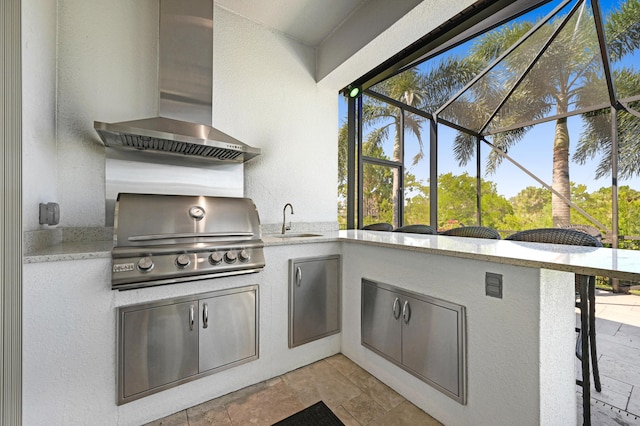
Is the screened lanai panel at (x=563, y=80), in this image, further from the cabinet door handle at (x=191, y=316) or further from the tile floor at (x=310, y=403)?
the cabinet door handle at (x=191, y=316)

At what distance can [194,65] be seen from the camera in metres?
2.12

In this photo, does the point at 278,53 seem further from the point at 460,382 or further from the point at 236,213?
the point at 460,382

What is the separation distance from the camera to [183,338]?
1.61 meters

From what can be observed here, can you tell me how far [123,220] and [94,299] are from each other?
449mm

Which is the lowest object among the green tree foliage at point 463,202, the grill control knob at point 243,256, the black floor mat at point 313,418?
the black floor mat at point 313,418

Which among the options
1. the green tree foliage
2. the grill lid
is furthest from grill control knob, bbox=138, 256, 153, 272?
the green tree foliage

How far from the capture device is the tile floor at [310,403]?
154 cm

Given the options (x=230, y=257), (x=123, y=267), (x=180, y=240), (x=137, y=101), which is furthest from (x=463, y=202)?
(x=123, y=267)

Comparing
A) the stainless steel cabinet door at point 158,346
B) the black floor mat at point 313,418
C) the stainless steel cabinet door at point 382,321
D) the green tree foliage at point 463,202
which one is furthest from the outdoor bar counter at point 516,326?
the green tree foliage at point 463,202

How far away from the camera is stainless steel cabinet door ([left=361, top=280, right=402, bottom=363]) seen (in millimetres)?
1763

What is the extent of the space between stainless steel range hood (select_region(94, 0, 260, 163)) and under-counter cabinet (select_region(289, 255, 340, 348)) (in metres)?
1.08

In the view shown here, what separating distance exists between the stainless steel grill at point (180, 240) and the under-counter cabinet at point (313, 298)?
1.35 ft

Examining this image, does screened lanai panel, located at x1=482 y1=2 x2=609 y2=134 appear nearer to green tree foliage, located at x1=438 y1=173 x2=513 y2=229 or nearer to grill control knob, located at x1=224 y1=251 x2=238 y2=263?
green tree foliage, located at x1=438 y1=173 x2=513 y2=229

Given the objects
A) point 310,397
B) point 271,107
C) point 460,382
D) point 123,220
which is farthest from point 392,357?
point 271,107
